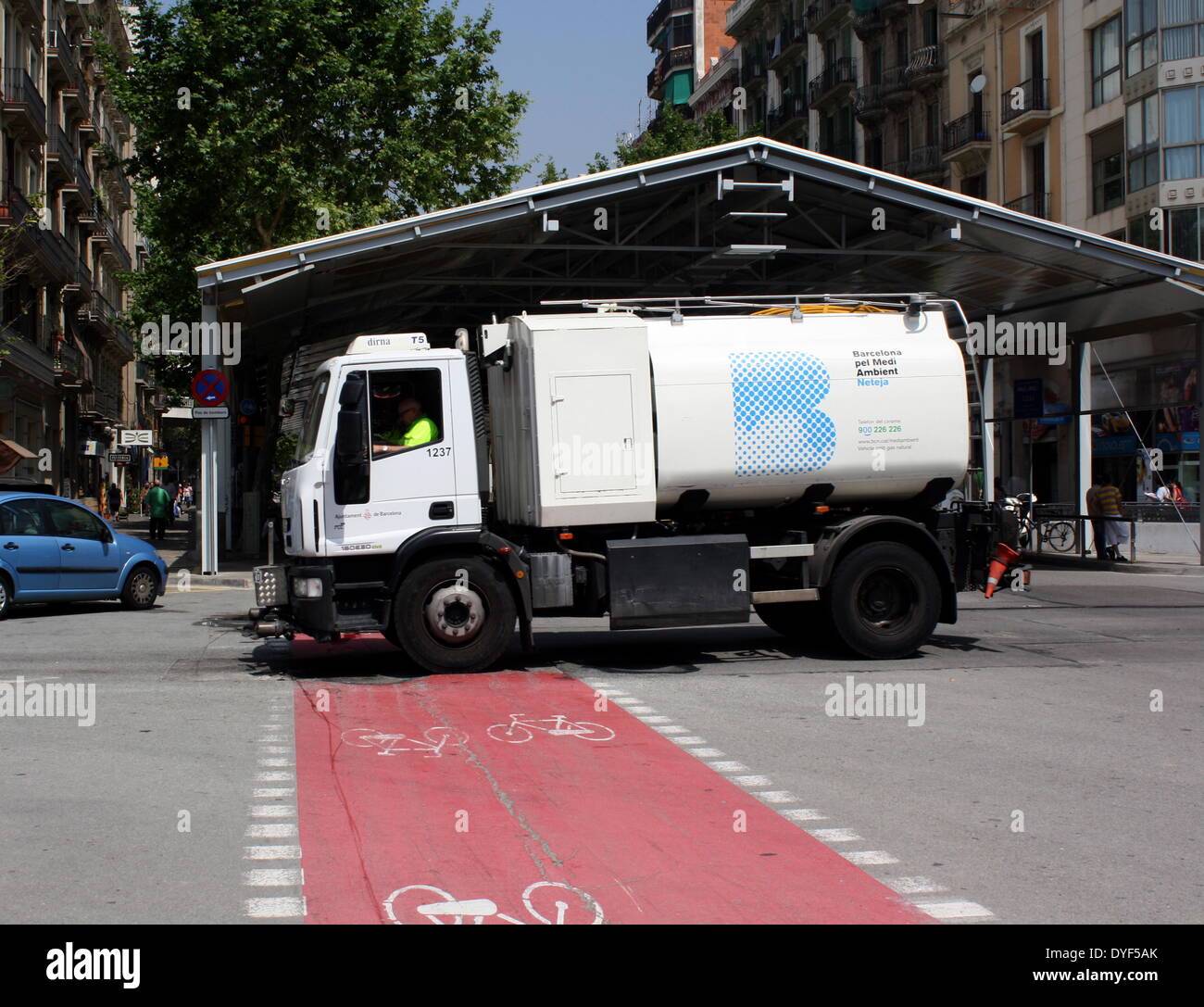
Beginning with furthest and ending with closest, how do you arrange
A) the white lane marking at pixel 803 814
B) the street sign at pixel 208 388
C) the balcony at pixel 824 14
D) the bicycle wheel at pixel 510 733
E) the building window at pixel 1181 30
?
the balcony at pixel 824 14 → the building window at pixel 1181 30 → the street sign at pixel 208 388 → the bicycle wheel at pixel 510 733 → the white lane marking at pixel 803 814

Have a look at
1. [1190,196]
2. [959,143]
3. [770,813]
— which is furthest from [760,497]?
[959,143]

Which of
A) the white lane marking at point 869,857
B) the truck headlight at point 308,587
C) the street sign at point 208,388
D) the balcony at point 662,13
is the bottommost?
the white lane marking at point 869,857

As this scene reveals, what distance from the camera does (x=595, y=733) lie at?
8641mm

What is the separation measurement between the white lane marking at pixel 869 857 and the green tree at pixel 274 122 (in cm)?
2354

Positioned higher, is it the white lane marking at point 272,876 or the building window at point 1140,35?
the building window at point 1140,35

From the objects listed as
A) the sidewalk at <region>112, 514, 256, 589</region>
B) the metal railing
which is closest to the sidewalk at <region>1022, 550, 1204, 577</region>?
the sidewalk at <region>112, 514, 256, 589</region>

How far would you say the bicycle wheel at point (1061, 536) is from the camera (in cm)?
2653

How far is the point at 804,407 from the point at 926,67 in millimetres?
37756

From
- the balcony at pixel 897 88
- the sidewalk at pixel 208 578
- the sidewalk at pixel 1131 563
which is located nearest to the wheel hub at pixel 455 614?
the sidewalk at pixel 208 578

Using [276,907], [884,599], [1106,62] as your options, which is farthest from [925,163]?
[276,907]

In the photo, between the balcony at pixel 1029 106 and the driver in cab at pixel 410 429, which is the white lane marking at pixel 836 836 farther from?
the balcony at pixel 1029 106

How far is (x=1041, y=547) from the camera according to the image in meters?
27.4

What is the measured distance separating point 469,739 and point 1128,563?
59.9 feet

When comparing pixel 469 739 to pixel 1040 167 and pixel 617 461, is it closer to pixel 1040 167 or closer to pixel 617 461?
pixel 617 461
